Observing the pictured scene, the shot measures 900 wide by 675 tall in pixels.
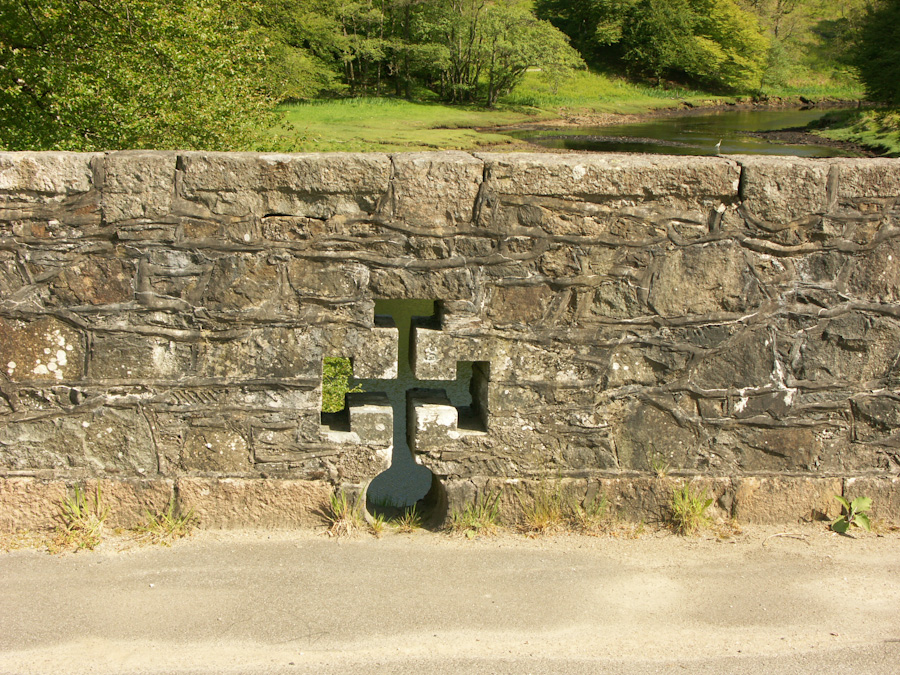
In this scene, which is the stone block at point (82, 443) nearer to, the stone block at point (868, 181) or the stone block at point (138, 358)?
the stone block at point (138, 358)

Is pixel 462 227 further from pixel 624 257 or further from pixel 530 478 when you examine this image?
pixel 530 478

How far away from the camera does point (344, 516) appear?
3422 mm

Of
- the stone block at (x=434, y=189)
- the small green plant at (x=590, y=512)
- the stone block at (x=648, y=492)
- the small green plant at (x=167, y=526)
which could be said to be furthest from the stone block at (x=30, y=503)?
the stone block at (x=648, y=492)

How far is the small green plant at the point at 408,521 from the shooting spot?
138 inches

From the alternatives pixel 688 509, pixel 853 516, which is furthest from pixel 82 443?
pixel 853 516

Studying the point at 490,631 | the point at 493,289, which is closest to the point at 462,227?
the point at 493,289

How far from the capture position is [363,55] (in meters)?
39.3

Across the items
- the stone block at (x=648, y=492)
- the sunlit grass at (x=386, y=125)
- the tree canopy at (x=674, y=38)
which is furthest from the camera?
the tree canopy at (x=674, y=38)

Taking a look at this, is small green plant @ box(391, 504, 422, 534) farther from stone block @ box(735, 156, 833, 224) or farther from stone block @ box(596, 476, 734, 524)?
stone block @ box(735, 156, 833, 224)

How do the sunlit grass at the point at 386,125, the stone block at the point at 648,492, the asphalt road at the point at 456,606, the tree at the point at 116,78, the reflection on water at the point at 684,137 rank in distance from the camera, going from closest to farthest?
the asphalt road at the point at 456,606 → the stone block at the point at 648,492 → the tree at the point at 116,78 → the sunlit grass at the point at 386,125 → the reflection on water at the point at 684,137

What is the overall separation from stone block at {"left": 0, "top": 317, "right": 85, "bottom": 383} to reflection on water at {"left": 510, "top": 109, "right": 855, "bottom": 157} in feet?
64.5

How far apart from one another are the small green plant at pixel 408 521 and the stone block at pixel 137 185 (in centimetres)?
154

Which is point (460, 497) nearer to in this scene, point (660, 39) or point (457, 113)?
point (457, 113)

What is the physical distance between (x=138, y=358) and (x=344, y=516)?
1.02m
